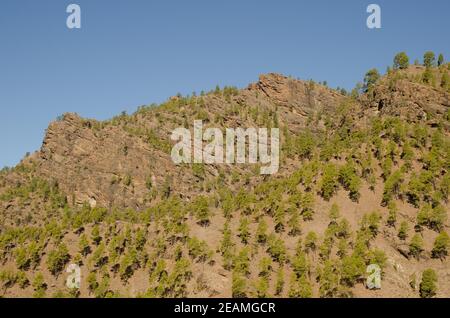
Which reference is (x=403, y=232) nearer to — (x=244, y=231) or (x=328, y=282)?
(x=328, y=282)

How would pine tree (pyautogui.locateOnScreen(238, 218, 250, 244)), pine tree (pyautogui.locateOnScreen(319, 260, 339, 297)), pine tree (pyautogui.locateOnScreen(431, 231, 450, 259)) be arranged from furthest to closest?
pine tree (pyautogui.locateOnScreen(238, 218, 250, 244)) → pine tree (pyautogui.locateOnScreen(431, 231, 450, 259)) → pine tree (pyautogui.locateOnScreen(319, 260, 339, 297))

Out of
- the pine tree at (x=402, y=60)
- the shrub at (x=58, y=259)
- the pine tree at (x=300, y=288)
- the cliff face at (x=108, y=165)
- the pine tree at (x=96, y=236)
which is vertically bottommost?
the pine tree at (x=300, y=288)

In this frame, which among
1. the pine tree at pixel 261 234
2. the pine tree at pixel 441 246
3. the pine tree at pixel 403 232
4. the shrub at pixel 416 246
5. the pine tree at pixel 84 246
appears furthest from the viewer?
the pine tree at pixel 84 246

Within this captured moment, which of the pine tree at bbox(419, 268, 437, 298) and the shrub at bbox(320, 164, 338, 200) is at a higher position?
the shrub at bbox(320, 164, 338, 200)

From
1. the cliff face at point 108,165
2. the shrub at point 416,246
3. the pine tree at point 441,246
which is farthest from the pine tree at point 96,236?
the pine tree at point 441,246

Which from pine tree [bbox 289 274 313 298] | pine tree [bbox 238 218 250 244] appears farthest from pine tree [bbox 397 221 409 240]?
pine tree [bbox 238 218 250 244]

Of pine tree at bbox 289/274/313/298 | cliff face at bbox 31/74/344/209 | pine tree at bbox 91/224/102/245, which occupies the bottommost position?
pine tree at bbox 289/274/313/298

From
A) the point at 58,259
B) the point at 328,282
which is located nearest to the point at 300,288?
the point at 328,282

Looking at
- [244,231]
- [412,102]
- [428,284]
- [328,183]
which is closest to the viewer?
[428,284]

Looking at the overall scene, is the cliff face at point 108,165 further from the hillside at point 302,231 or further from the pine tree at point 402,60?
the pine tree at point 402,60

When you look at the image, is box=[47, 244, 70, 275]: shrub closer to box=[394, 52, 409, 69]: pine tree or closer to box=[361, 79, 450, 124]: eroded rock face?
box=[361, 79, 450, 124]: eroded rock face
